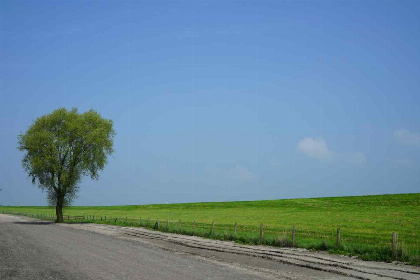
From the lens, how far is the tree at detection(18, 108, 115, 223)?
66.8 m

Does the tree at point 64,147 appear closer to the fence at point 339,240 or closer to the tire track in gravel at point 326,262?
the fence at point 339,240

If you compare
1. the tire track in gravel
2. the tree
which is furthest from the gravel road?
the tree

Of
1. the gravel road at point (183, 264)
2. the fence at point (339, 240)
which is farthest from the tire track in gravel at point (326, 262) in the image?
the fence at point (339, 240)

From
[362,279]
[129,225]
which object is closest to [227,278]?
[362,279]

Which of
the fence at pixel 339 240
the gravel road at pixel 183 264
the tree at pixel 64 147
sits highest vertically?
the tree at pixel 64 147

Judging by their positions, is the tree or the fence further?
the tree

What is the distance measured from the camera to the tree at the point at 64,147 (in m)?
66.8

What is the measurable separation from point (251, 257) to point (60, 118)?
5193 centimetres

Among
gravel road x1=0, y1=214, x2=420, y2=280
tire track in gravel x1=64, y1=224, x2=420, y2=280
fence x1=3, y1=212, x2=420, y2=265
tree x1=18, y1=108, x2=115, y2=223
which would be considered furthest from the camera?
tree x1=18, y1=108, x2=115, y2=223

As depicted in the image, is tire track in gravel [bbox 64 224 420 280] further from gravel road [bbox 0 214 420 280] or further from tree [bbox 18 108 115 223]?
tree [bbox 18 108 115 223]

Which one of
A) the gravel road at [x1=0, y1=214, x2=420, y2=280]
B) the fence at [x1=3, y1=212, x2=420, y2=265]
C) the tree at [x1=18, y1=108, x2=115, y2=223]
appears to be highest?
the tree at [x1=18, y1=108, x2=115, y2=223]

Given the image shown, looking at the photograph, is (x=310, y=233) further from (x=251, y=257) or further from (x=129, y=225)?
(x=129, y=225)

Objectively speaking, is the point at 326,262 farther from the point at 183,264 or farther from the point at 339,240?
the point at 183,264

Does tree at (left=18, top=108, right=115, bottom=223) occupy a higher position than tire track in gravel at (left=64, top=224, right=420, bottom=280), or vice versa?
tree at (left=18, top=108, right=115, bottom=223)
